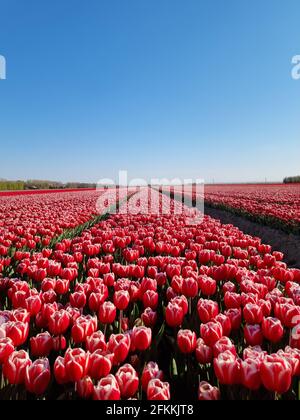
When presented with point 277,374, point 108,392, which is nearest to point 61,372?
point 108,392

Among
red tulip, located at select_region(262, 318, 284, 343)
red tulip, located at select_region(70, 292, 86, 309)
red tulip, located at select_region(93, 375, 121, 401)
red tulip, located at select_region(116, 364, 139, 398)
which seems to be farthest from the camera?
red tulip, located at select_region(70, 292, 86, 309)

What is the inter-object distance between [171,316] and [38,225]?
18.9 feet

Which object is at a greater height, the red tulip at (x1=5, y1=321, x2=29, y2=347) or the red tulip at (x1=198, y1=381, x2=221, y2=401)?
the red tulip at (x1=5, y1=321, x2=29, y2=347)

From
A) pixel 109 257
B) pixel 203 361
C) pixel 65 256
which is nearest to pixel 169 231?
pixel 109 257

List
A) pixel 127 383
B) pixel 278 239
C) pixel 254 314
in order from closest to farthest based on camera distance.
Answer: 1. pixel 127 383
2. pixel 254 314
3. pixel 278 239

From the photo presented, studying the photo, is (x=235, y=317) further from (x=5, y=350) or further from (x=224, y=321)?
(x=5, y=350)

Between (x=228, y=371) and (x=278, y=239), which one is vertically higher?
(x=228, y=371)

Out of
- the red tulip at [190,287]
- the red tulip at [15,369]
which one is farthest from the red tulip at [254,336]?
the red tulip at [15,369]

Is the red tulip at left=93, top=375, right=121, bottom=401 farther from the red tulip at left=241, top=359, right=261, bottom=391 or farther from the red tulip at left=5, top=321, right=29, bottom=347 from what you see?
the red tulip at left=5, top=321, right=29, bottom=347

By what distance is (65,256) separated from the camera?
4277mm

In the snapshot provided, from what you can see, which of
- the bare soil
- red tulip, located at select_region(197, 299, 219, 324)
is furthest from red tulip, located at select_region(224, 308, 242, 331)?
the bare soil

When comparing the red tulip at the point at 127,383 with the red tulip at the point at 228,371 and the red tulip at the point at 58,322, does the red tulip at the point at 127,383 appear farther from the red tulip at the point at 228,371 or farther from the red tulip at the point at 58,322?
the red tulip at the point at 58,322

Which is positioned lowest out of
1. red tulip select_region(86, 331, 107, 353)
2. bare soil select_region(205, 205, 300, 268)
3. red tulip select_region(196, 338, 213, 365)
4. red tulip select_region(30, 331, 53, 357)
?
bare soil select_region(205, 205, 300, 268)
